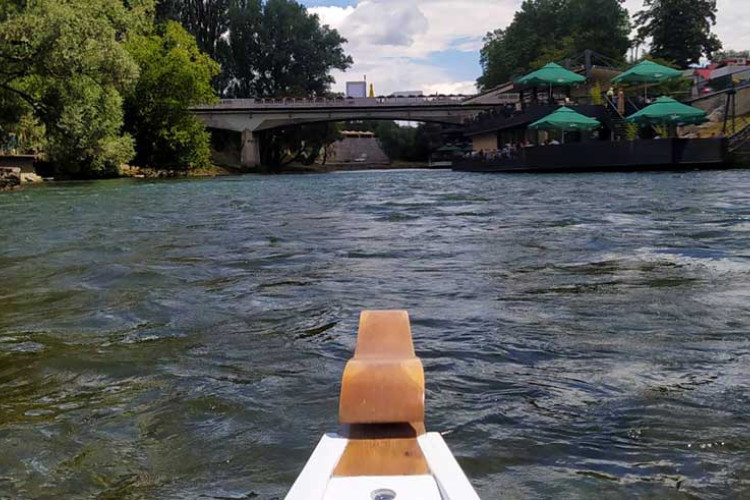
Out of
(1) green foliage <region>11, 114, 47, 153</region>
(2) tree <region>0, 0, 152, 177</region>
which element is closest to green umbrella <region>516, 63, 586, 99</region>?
(2) tree <region>0, 0, 152, 177</region>

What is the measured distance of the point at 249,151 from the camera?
55.8 m

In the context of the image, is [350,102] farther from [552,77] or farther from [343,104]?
[552,77]

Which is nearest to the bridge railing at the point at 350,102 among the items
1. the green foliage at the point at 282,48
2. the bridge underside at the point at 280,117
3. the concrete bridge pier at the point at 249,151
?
the bridge underside at the point at 280,117

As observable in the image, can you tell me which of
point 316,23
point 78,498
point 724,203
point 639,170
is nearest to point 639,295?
point 78,498

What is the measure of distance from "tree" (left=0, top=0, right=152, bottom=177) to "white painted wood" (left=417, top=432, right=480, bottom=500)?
22.3 metres

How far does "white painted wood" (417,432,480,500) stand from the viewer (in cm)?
162

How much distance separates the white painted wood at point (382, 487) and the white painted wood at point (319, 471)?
0.03 metres

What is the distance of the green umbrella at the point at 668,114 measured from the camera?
83.4ft

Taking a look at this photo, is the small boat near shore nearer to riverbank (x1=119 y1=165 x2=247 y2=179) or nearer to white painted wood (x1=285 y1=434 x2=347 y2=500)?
white painted wood (x1=285 y1=434 x2=347 y2=500)

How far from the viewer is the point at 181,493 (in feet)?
8.05

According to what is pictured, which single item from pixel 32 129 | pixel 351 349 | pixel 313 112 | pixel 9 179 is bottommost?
pixel 351 349

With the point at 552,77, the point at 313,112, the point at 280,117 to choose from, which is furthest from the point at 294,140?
the point at 552,77

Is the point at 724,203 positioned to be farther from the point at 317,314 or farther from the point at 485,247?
the point at 317,314

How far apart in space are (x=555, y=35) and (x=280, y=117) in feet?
112
